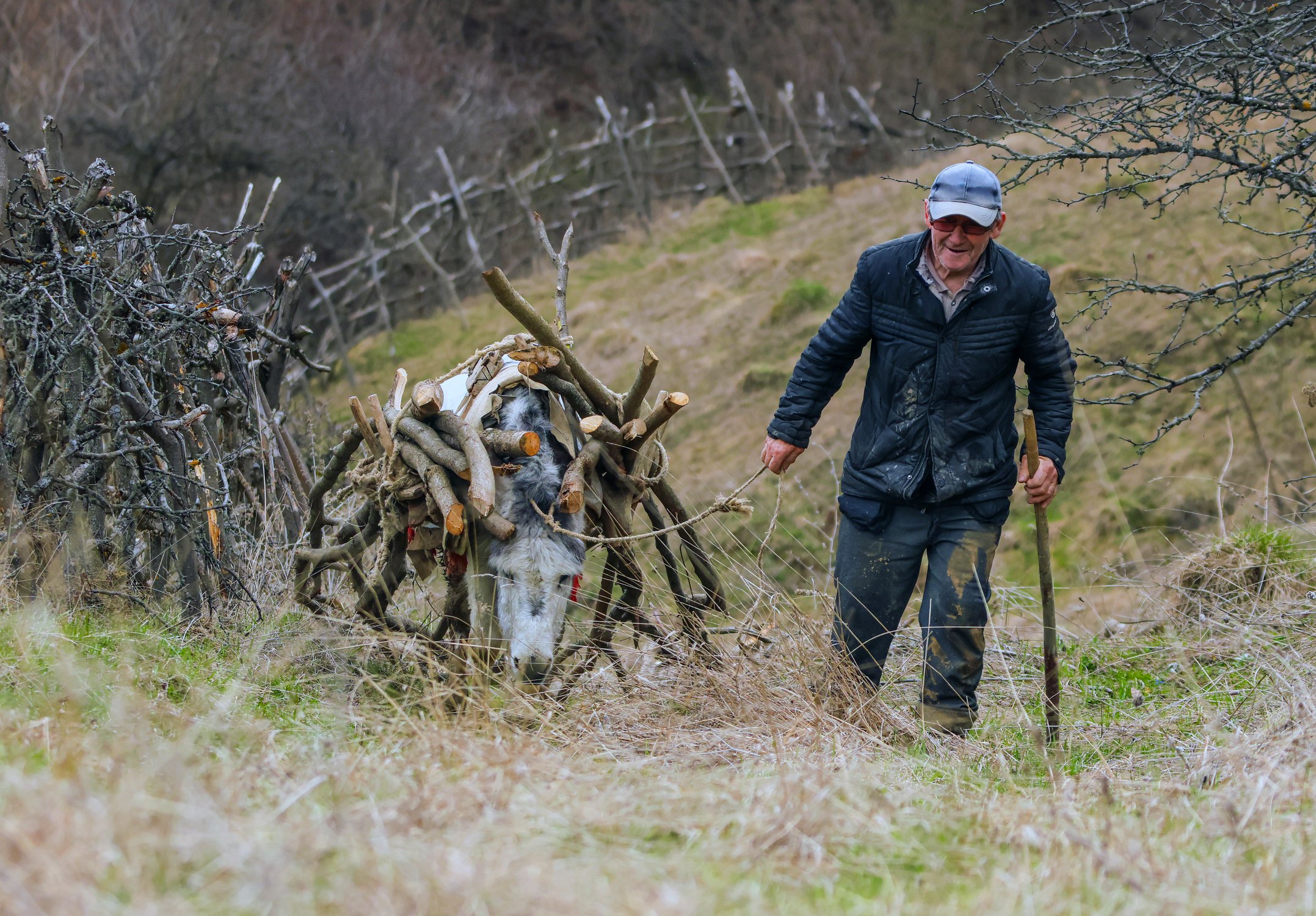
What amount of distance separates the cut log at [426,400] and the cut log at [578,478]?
0.49m

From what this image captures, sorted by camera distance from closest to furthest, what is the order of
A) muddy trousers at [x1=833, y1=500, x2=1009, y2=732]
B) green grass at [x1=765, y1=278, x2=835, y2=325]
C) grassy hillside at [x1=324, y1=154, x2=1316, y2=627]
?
muddy trousers at [x1=833, y1=500, x2=1009, y2=732] < grassy hillside at [x1=324, y1=154, x2=1316, y2=627] < green grass at [x1=765, y1=278, x2=835, y2=325]

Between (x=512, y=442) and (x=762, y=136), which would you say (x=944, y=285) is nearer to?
(x=512, y=442)

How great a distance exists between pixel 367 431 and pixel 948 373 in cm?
209

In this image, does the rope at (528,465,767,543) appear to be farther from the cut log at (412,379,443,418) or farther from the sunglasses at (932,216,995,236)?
the sunglasses at (932,216,995,236)

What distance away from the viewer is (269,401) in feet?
20.3

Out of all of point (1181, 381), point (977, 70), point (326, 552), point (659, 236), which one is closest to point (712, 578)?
point (326, 552)

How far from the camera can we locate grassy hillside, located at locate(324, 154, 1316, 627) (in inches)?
323

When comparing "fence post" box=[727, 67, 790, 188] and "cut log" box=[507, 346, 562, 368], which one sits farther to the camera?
"fence post" box=[727, 67, 790, 188]

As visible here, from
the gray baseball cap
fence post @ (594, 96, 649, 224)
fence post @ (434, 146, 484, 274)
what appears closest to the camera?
the gray baseball cap

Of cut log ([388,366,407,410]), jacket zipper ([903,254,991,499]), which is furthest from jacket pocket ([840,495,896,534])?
cut log ([388,366,407,410])

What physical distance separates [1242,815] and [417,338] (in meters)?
14.4

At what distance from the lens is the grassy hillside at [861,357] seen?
323 inches

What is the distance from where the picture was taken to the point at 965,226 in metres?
3.77

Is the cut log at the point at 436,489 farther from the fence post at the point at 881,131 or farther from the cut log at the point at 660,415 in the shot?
the fence post at the point at 881,131
